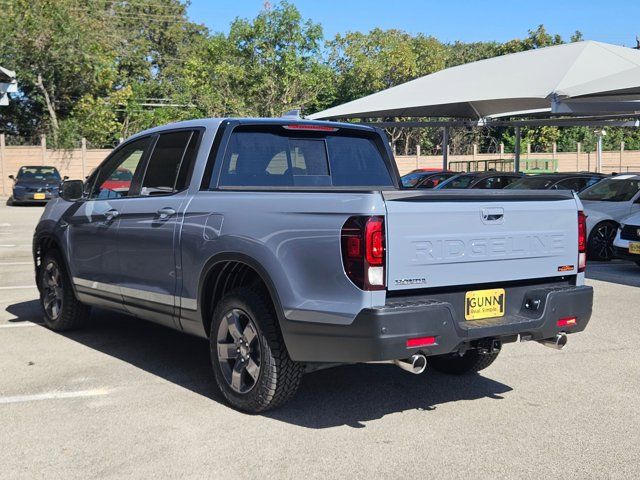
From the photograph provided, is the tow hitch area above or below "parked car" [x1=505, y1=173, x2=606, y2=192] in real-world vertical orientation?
below

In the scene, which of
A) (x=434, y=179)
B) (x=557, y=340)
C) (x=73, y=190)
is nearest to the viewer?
(x=557, y=340)

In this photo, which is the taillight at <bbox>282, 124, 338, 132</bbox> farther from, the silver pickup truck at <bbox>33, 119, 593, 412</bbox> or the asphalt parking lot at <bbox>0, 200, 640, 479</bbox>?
the asphalt parking lot at <bbox>0, 200, 640, 479</bbox>

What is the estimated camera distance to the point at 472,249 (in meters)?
4.63

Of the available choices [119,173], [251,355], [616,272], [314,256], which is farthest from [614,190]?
[314,256]

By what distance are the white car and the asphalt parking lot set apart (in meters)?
4.85

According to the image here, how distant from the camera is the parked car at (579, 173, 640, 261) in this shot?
45.7 ft

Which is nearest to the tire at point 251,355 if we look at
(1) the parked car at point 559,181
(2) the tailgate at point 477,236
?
(2) the tailgate at point 477,236

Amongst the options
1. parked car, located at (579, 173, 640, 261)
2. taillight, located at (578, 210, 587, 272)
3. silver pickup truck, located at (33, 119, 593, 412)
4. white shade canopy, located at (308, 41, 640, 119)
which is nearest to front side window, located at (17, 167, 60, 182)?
white shade canopy, located at (308, 41, 640, 119)

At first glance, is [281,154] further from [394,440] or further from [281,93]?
[281,93]

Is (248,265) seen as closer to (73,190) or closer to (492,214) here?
(492,214)

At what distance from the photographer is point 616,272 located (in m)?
12.2

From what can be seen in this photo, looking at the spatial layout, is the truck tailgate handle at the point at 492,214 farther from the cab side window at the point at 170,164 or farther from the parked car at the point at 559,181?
the parked car at the point at 559,181

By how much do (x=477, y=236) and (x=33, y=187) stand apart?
25.7 m

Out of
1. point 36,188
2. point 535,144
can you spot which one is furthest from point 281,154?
point 535,144
